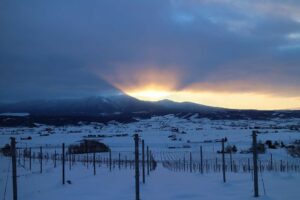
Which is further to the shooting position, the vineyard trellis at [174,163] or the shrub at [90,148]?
the shrub at [90,148]

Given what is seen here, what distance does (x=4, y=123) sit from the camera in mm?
149750

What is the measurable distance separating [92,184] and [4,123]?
137 meters

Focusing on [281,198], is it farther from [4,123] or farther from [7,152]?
[4,123]

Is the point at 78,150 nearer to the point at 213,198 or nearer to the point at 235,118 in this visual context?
the point at 213,198

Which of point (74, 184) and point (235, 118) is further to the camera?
point (235, 118)

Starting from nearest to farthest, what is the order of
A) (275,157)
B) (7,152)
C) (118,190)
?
(118,190) → (275,157) → (7,152)

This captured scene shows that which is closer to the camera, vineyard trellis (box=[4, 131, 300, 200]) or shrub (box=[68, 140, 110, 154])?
vineyard trellis (box=[4, 131, 300, 200])

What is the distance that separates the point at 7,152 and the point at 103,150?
12598 millimetres

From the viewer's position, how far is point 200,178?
76.7ft

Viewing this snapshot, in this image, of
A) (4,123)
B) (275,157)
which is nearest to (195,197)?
(275,157)

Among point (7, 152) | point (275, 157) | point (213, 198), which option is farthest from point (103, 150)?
point (213, 198)

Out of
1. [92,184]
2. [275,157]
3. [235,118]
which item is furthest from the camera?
[235,118]

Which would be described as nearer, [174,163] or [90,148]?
[174,163]

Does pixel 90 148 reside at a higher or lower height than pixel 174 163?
higher
